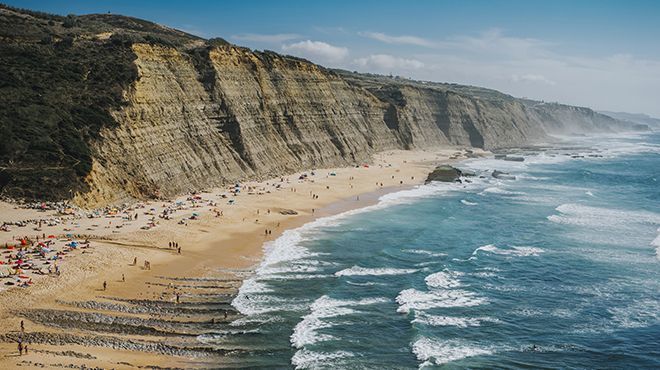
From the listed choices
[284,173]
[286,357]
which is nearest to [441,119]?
[284,173]

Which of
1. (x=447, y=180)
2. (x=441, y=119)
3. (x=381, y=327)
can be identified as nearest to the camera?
(x=381, y=327)

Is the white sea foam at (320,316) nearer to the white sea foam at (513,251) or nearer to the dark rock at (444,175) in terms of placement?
the white sea foam at (513,251)

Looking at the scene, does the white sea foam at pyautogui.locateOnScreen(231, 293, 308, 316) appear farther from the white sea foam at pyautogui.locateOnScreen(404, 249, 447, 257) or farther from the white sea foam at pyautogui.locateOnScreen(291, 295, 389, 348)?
the white sea foam at pyautogui.locateOnScreen(404, 249, 447, 257)

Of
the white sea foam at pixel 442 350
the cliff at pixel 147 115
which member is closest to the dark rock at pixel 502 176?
the cliff at pixel 147 115

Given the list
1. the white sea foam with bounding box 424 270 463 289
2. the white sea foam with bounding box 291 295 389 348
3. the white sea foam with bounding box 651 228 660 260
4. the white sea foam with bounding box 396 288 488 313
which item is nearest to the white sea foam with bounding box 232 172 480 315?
the white sea foam with bounding box 424 270 463 289

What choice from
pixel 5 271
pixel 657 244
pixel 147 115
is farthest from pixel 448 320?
pixel 147 115

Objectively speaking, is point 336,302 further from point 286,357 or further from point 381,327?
point 286,357
